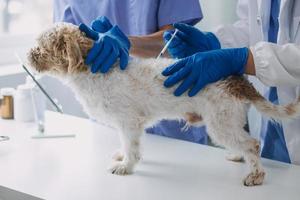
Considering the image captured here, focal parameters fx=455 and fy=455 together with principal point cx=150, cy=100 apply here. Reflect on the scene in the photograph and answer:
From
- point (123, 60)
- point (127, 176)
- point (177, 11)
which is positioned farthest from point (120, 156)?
point (177, 11)

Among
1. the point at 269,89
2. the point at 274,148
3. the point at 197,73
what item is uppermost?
the point at 197,73

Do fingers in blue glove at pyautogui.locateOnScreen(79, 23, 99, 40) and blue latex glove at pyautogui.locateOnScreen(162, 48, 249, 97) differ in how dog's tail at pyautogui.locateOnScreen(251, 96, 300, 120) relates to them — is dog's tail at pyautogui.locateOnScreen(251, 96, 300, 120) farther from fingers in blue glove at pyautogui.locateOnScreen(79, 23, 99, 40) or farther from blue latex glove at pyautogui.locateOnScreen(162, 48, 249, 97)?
fingers in blue glove at pyautogui.locateOnScreen(79, 23, 99, 40)

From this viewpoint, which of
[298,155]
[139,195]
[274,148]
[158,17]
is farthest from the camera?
[158,17]

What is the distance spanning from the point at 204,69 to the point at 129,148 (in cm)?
29

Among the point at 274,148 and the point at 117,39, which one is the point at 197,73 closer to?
the point at 117,39

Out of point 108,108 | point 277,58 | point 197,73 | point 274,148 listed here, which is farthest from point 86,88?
point 274,148

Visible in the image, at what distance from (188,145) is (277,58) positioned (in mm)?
429

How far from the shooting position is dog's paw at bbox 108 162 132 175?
1.19 metres

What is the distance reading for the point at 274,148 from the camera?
55.8 inches

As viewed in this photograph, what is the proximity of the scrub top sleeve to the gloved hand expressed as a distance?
194mm

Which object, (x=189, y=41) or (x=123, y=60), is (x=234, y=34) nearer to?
(x=189, y=41)

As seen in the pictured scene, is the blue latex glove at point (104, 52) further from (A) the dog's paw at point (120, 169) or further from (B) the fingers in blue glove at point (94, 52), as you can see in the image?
(A) the dog's paw at point (120, 169)

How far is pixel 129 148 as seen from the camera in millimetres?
1221

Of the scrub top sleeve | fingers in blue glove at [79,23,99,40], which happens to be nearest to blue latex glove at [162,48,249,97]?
fingers in blue glove at [79,23,99,40]
